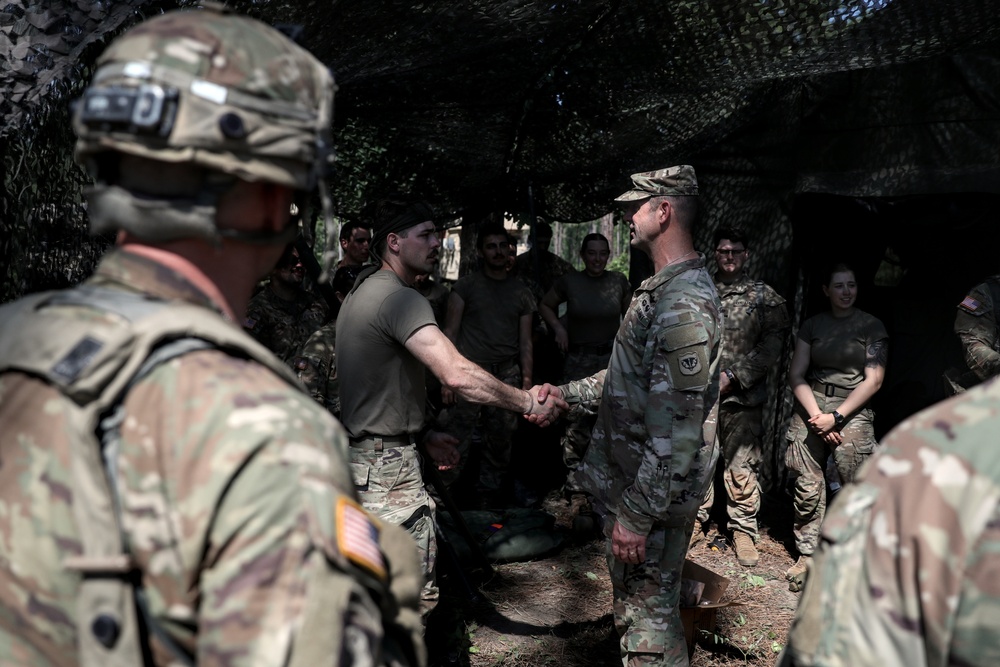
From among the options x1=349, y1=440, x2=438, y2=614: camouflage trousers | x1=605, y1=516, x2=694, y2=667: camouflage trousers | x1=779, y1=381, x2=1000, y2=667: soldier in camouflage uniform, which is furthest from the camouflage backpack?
x1=605, y1=516, x2=694, y2=667: camouflage trousers

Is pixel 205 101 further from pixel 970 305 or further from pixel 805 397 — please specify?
pixel 970 305

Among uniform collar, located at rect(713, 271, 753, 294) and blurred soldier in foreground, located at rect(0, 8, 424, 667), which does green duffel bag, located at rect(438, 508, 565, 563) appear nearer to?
uniform collar, located at rect(713, 271, 753, 294)

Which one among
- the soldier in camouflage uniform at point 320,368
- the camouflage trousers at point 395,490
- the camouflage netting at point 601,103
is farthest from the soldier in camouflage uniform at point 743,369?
the camouflage trousers at point 395,490

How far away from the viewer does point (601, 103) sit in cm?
527

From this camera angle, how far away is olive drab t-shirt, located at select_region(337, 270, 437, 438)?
11.0 feet

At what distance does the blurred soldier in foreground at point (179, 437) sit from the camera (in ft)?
3.44

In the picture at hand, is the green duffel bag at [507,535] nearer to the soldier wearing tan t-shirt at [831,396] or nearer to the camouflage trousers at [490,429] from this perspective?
the camouflage trousers at [490,429]

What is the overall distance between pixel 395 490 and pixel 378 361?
53cm

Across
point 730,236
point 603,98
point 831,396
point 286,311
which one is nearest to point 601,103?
point 603,98

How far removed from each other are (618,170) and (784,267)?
4.80 feet

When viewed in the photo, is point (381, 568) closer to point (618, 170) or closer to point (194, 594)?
point (194, 594)

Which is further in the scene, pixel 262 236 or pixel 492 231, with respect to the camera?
pixel 492 231

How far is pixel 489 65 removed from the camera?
4664 mm

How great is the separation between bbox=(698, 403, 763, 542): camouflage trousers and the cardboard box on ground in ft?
5.83
